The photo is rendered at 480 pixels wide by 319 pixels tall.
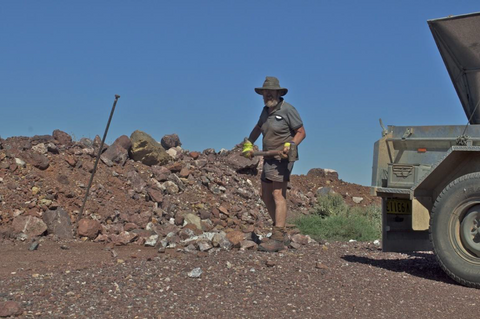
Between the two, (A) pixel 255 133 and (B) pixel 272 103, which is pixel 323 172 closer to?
(A) pixel 255 133

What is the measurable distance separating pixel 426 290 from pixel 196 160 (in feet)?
32.5

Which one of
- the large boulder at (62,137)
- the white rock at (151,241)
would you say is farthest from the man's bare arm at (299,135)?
the large boulder at (62,137)

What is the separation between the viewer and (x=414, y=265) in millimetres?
8266

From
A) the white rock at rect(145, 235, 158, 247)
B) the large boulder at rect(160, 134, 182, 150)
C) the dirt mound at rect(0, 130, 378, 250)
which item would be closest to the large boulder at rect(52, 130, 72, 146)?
the dirt mound at rect(0, 130, 378, 250)

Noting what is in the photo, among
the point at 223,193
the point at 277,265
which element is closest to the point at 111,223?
the point at 223,193

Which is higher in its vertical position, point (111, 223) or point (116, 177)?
point (116, 177)

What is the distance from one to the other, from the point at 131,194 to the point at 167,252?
4.57 m

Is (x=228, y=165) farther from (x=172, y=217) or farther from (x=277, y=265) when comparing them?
(x=277, y=265)

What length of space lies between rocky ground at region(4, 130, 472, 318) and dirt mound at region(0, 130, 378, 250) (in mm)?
26

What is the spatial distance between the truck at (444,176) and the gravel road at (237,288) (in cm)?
37

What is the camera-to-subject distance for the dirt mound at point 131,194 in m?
10.8

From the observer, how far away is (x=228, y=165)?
16.8 m

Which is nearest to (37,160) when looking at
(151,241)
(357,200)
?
(151,241)

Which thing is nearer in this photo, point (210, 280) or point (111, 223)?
point (210, 280)
